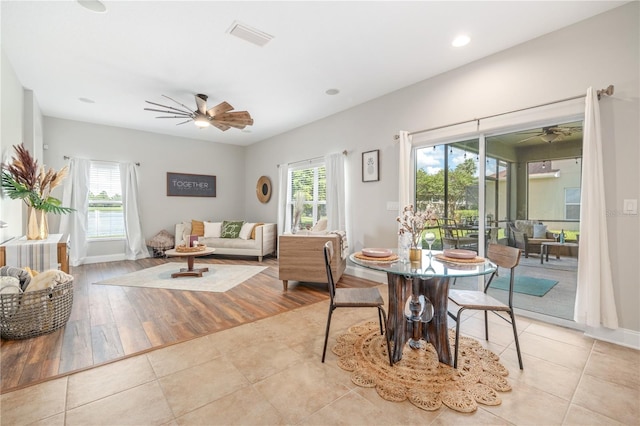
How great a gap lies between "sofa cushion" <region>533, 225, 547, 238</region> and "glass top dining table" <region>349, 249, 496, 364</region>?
1.33 metres

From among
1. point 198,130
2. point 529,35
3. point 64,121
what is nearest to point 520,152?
point 529,35

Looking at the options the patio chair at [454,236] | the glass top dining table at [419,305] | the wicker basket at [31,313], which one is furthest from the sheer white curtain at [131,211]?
the patio chair at [454,236]

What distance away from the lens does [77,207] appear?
5363 millimetres

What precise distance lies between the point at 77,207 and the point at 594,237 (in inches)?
290

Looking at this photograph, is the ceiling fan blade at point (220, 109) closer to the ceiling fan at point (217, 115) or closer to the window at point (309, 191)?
the ceiling fan at point (217, 115)

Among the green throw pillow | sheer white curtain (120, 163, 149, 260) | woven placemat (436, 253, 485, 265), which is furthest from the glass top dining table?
sheer white curtain (120, 163, 149, 260)

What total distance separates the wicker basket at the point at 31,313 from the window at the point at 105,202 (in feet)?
12.4

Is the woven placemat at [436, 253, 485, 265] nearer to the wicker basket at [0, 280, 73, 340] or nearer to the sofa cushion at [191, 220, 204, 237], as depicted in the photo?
the wicker basket at [0, 280, 73, 340]

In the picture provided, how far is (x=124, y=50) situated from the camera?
2.98 m

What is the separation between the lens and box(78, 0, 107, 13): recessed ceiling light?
2.29m

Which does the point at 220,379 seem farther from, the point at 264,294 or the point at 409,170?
the point at 409,170

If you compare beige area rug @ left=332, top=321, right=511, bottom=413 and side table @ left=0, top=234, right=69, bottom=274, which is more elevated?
side table @ left=0, top=234, right=69, bottom=274

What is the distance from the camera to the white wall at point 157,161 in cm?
532

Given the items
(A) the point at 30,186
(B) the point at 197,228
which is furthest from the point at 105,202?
(A) the point at 30,186
